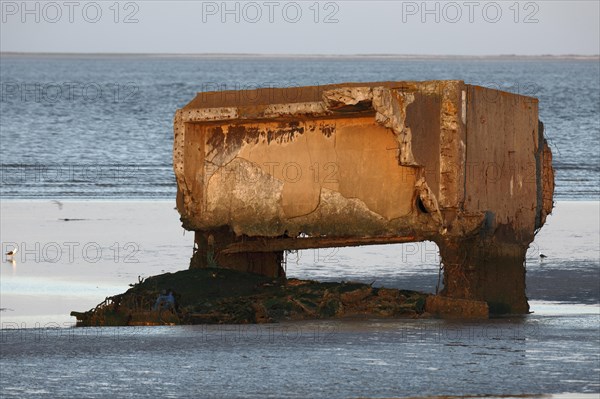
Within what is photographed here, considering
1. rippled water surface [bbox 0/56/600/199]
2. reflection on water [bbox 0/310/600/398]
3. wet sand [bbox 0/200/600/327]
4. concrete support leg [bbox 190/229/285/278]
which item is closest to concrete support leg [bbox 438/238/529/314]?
reflection on water [bbox 0/310/600/398]

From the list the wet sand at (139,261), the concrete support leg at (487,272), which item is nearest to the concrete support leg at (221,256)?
the wet sand at (139,261)

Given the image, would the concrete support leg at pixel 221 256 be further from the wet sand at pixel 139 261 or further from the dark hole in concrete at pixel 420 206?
the dark hole in concrete at pixel 420 206

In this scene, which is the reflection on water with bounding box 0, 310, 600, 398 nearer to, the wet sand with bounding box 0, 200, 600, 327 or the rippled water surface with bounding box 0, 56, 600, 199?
the wet sand with bounding box 0, 200, 600, 327

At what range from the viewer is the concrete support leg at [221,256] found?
16438mm

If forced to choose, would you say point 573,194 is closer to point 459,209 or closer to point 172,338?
point 459,209

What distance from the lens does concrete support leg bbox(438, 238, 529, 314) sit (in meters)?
14.8

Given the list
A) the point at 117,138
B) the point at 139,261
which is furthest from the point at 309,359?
the point at 117,138

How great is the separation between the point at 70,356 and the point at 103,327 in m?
2.36

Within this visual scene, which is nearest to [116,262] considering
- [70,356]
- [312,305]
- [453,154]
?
[312,305]

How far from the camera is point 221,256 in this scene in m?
16.5

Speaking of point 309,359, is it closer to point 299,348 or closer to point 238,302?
point 299,348

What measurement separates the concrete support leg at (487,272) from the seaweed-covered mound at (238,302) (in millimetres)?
423

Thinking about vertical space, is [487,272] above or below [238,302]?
above

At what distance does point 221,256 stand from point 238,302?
1.80 meters
